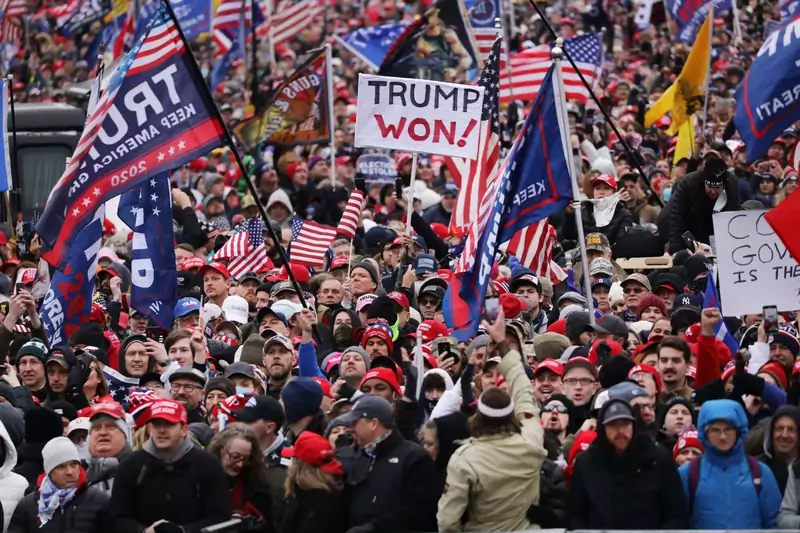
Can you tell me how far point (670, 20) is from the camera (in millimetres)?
33125

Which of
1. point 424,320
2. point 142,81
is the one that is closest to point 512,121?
point 424,320

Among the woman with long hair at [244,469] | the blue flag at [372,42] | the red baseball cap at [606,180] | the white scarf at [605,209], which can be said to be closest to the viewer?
the woman with long hair at [244,469]

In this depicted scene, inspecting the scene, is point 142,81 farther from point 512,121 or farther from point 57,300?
point 512,121

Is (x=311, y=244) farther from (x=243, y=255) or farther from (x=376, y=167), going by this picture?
(x=376, y=167)

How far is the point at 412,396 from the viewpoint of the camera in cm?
1155

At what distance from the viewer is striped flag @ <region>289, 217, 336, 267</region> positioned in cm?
1831

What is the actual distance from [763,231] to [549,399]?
205 cm

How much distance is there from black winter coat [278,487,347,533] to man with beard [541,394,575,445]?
4.76 ft

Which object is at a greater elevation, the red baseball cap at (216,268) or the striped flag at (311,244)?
the striped flag at (311,244)

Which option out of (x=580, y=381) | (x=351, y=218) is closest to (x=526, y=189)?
(x=580, y=381)

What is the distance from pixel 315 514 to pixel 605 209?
8489mm

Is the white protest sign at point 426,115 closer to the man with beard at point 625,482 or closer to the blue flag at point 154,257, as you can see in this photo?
the blue flag at point 154,257

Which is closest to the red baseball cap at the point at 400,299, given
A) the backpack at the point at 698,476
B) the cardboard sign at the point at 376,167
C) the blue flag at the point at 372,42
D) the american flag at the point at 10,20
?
the backpack at the point at 698,476

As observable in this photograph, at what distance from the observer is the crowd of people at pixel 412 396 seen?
9.90 meters
